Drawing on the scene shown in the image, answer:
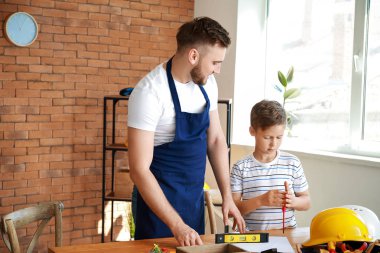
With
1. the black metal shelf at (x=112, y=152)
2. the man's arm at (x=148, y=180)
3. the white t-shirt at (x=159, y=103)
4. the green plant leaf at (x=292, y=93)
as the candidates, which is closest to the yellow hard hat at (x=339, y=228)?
the man's arm at (x=148, y=180)

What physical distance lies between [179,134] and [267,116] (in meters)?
0.51

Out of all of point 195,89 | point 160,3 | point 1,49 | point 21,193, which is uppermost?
point 160,3

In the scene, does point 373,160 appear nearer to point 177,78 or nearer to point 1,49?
point 177,78

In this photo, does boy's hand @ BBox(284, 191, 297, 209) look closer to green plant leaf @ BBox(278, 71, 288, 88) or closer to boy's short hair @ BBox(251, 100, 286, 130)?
boy's short hair @ BBox(251, 100, 286, 130)

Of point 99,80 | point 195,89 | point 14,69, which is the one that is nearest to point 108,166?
point 99,80

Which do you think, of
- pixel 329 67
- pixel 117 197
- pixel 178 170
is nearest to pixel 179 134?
pixel 178 170

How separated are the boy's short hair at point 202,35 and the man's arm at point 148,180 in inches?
15.7

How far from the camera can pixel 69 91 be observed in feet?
15.7

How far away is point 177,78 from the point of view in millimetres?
2410

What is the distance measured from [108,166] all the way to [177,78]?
2.74 meters

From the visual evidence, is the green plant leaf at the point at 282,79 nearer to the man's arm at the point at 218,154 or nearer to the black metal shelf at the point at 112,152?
the black metal shelf at the point at 112,152

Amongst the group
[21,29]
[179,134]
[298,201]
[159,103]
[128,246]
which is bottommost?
[128,246]

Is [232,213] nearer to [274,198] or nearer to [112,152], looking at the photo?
[274,198]

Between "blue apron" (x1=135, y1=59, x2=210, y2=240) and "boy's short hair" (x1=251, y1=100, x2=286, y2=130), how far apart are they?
334mm
